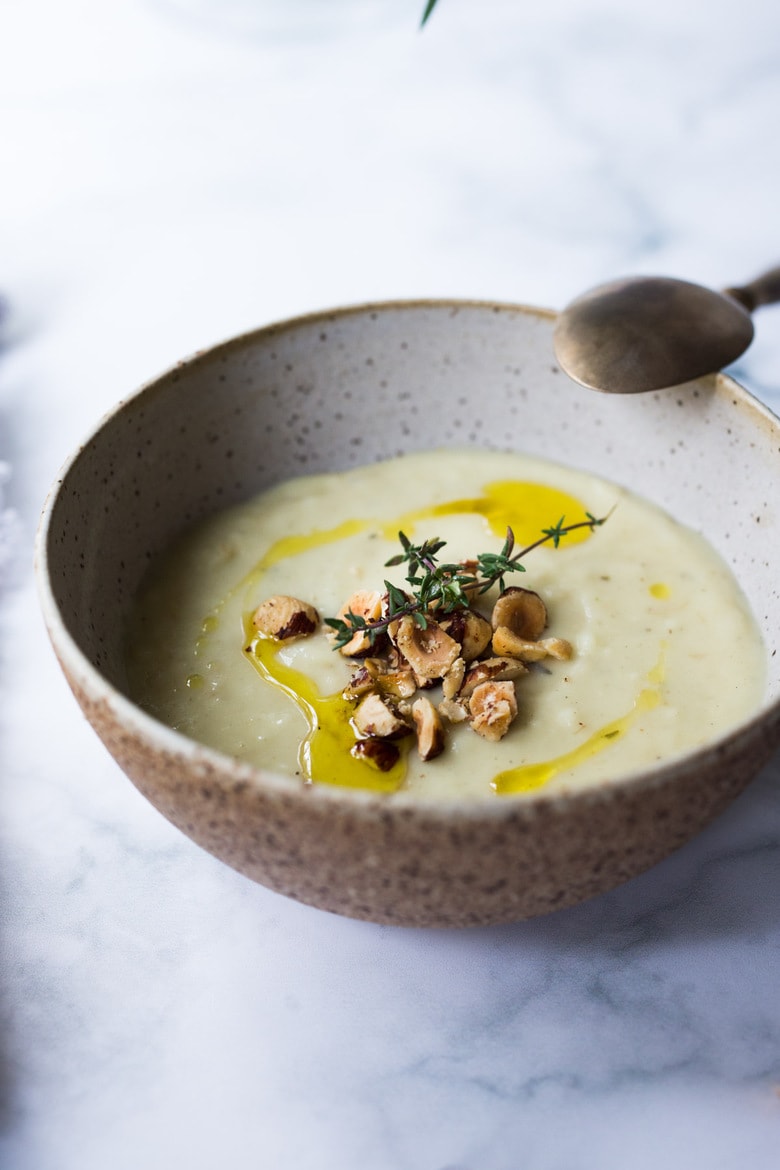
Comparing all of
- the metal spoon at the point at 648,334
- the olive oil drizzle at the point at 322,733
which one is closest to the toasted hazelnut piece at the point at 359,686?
the olive oil drizzle at the point at 322,733

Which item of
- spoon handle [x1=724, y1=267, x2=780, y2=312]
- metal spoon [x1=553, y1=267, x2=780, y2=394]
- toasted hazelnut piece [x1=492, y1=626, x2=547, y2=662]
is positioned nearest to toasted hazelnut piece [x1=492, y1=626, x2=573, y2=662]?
toasted hazelnut piece [x1=492, y1=626, x2=547, y2=662]

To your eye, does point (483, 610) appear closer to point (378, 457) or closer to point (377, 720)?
point (377, 720)

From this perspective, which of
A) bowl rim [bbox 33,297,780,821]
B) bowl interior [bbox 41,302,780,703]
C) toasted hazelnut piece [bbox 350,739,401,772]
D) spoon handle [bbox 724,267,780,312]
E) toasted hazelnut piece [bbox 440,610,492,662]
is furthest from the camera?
spoon handle [bbox 724,267,780,312]

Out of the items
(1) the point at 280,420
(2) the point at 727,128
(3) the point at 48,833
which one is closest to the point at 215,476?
(1) the point at 280,420

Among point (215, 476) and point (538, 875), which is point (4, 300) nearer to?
point (215, 476)

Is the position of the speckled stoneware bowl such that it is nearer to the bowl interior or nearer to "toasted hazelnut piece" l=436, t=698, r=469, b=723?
the bowl interior

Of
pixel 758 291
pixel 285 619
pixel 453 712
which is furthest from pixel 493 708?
pixel 758 291
